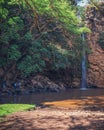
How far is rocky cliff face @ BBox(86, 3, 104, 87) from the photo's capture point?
38281 mm

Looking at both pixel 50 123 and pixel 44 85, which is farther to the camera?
pixel 44 85

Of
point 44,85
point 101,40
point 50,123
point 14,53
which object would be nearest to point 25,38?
point 14,53

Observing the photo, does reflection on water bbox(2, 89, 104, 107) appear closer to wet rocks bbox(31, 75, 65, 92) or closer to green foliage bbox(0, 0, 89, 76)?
green foliage bbox(0, 0, 89, 76)

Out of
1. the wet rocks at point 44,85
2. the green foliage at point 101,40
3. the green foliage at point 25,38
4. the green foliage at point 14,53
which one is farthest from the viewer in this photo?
the green foliage at point 101,40

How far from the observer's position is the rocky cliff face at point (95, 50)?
38.3 meters

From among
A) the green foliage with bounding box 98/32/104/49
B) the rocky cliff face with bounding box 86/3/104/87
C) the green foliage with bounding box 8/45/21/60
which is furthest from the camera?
the green foliage with bounding box 98/32/104/49

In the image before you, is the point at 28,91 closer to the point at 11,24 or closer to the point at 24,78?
the point at 24,78

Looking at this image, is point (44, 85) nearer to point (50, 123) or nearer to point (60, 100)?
point (60, 100)

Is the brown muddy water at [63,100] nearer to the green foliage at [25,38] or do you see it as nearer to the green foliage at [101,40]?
the green foliage at [25,38]

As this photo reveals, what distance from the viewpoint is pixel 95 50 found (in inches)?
1571

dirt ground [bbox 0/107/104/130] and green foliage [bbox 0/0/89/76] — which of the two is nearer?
dirt ground [bbox 0/107/104/130]

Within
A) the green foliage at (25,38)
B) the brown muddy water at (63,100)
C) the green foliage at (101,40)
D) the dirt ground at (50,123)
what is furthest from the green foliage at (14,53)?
the green foliage at (101,40)

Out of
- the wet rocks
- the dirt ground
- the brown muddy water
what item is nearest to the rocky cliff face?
the wet rocks

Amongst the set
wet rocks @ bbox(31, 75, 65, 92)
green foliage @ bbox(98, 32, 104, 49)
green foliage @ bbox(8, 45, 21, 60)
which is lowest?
wet rocks @ bbox(31, 75, 65, 92)
